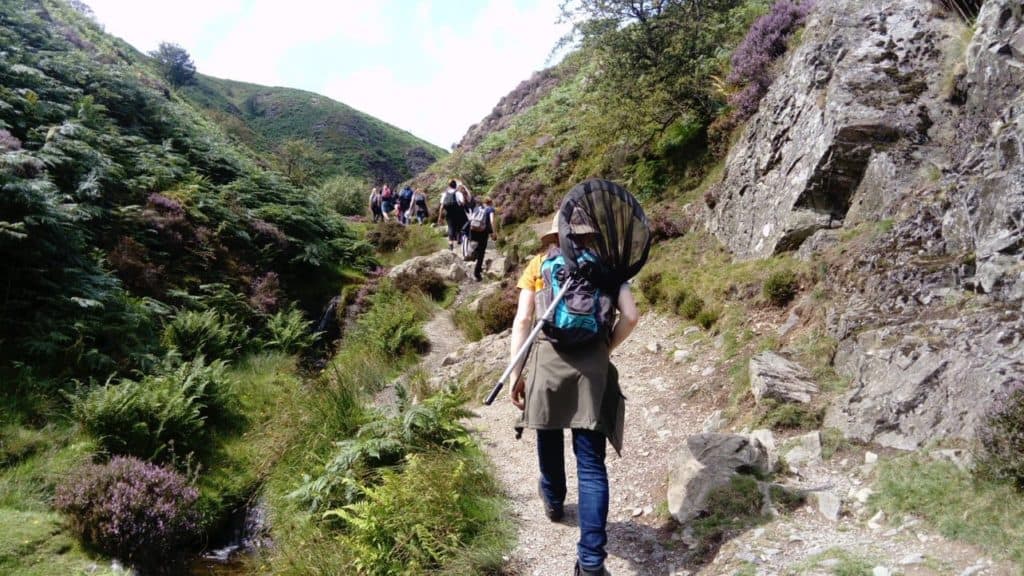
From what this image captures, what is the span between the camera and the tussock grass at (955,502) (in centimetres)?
269

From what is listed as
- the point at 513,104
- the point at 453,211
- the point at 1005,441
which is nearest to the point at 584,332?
the point at 1005,441

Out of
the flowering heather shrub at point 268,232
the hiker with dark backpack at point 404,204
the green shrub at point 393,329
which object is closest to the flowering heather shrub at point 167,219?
the flowering heather shrub at point 268,232

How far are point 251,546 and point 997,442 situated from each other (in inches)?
264

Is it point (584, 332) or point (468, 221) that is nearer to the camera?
point (584, 332)

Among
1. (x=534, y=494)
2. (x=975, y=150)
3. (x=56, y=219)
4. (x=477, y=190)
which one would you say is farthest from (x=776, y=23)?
(x=477, y=190)

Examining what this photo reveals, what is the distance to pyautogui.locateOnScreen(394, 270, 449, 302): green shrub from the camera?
14734mm

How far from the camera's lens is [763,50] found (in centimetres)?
1114

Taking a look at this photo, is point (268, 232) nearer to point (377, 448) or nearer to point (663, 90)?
point (663, 90)

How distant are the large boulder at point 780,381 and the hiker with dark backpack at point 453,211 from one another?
12346 millimetres

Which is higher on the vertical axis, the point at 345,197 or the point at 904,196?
the point at 345,197

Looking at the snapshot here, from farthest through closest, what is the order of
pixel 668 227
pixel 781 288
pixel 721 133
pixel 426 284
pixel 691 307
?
pixel 426 284 < pixel 721 133 < pixel 668 227 < pixel 691 307 < pixel 781 288

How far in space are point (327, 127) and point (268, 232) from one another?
66.0 m

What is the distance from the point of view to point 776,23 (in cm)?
1116

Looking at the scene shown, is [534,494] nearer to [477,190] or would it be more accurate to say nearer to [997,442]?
[997,442]
